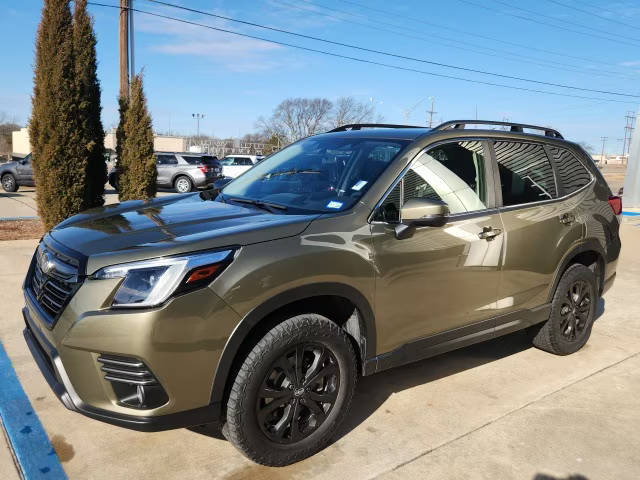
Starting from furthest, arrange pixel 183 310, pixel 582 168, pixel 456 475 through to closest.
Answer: pixel 582 168 < pixel 456 475 < pixel 183 310

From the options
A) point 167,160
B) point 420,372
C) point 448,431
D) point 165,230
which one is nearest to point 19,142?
point 167,160

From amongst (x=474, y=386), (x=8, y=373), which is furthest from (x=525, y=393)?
(x=8, y=373)

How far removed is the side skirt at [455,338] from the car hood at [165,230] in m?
0.95

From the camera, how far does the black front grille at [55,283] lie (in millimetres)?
2402

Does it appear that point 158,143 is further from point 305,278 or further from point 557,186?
point 305,278

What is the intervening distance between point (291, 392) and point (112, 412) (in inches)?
32.9

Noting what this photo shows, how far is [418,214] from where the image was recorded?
2838 mm

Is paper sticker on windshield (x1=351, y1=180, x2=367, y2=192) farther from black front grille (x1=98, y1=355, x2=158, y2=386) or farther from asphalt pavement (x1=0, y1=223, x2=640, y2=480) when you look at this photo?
black front grille (x1=98, y1=355, x2=158, y2=386)

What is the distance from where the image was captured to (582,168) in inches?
170

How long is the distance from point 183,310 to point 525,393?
260 centimetres

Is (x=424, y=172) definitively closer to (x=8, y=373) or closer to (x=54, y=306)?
(x=54, y=306)

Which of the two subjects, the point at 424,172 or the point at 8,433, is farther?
the point at 424,172

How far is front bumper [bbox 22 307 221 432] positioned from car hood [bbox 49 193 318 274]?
0.48 meters

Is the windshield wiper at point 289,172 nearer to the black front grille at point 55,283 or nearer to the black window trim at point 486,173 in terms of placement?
the black window trim at point 486,173
